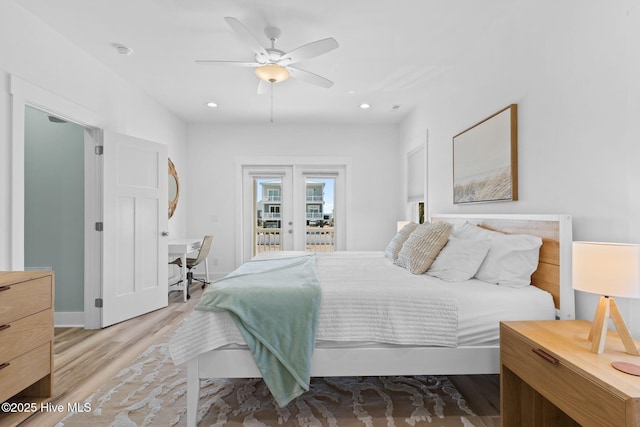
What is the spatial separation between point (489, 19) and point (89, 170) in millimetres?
3809

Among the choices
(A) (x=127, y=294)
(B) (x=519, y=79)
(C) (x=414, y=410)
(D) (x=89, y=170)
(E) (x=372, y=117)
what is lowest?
(C) (x=414, y=410)

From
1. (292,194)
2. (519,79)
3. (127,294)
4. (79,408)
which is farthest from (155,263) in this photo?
(519,79)

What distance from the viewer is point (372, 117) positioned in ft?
16.2

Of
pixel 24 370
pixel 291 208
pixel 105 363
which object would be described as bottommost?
pixel 105 363

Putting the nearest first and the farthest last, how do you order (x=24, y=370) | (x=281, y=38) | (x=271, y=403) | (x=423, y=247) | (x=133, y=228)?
(x=24, y=370)
(x=271, y=403)
(x=423, y=247)
(x=281, y=38)
(x=133, y=228)

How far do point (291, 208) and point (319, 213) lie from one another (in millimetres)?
489

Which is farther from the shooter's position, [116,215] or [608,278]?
[116,215]

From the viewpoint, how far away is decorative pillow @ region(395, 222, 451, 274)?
230 centimetres

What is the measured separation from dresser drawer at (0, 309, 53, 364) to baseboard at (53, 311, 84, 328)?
1.48 m

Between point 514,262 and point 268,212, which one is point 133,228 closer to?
point 268,212

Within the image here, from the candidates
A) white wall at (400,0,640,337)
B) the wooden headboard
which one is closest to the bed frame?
the wooden headboard

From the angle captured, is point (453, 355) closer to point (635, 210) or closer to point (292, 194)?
point (635, 210)

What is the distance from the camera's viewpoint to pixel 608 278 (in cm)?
122

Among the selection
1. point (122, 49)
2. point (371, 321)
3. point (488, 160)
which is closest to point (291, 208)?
point (122, 49)
